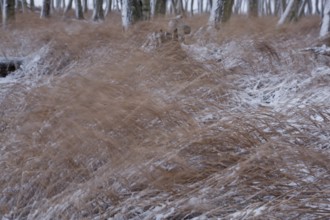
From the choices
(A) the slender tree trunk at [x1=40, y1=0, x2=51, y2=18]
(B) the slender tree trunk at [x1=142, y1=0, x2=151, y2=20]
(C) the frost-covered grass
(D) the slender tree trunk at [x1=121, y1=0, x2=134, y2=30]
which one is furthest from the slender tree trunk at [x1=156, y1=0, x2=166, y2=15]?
(C) the frost-covered grass

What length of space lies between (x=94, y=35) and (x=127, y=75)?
7.70ft

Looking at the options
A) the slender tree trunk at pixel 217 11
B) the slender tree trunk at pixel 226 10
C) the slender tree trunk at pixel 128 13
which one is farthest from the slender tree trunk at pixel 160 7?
the slender tree trunk at pixel 128 13

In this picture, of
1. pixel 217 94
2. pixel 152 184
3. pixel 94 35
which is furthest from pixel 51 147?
pixel 94 35

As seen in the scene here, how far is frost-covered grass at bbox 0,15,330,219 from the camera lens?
1917mm

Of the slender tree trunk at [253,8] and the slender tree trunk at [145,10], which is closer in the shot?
the slender tree trunk at [145,10]

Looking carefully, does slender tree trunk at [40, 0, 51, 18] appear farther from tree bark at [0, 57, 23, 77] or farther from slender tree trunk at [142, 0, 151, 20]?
tree bark at [0, 57, 23, 77]

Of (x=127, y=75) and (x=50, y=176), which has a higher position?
(x=127, y=75)

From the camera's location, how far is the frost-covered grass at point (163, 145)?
1917 mm

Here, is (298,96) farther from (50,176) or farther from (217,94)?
(50,176)

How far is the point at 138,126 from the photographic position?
2.47 m

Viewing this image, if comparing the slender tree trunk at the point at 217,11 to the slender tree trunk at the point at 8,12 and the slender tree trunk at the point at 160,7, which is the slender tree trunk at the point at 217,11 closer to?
the slender tree trunk at the point at 160,7

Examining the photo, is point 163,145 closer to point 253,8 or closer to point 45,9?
point 253,8

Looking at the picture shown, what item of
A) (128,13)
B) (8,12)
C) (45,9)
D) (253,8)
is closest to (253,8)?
(253,8)

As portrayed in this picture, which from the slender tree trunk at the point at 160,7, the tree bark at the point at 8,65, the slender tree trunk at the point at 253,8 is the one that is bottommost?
the tree bark at the point at 8,65
